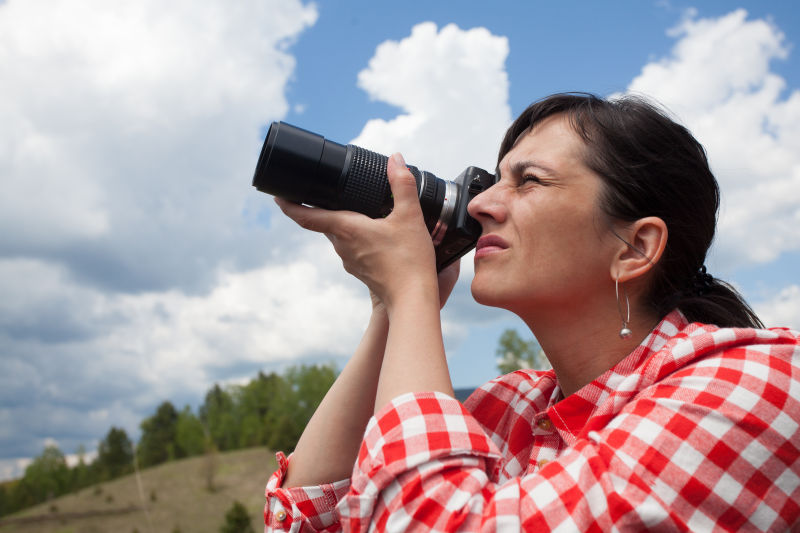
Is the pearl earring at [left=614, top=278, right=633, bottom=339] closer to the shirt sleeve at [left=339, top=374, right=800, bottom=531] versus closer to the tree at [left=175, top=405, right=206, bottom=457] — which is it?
the shirt sleeve at [left=339, top=374, right=800, bottom=531]

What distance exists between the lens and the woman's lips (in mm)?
1609

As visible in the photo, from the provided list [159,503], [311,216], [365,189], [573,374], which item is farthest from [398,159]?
[159,503]

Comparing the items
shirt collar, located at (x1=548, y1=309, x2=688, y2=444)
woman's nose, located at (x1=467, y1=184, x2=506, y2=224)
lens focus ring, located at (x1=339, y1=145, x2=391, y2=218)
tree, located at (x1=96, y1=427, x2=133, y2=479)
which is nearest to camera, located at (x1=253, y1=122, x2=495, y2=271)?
lens focus ring, located at (x1=339, y1=145, x2=391, y2=218)

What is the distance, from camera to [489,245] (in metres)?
1.65

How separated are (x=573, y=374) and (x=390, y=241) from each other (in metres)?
0.58

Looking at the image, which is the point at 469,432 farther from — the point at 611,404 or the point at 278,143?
the point at 278,143

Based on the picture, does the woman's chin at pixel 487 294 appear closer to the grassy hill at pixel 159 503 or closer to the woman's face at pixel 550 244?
the woman's face at pixel 550 244

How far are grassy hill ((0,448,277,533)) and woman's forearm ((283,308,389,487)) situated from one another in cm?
2454

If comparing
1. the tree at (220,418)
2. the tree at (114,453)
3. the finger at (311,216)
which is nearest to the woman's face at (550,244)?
the finger at (311,216)

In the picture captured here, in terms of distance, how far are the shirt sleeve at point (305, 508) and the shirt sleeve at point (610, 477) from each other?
1.75 ft

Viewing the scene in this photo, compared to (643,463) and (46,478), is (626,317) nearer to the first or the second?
(643,463)

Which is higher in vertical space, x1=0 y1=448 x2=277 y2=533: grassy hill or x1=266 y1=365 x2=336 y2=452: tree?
x1=266 y1=365 x2=336 y2=452: tree

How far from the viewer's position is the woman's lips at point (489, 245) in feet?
5.28

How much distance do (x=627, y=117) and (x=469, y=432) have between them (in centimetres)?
99
